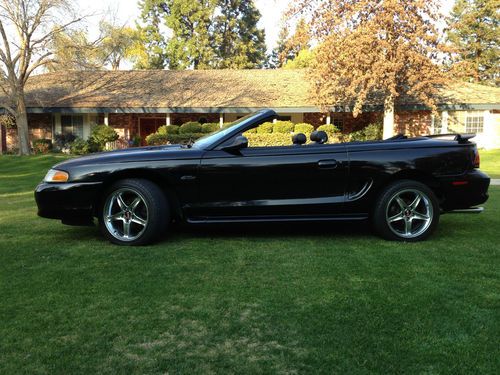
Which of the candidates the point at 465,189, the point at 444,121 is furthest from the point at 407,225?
the point at 444,121

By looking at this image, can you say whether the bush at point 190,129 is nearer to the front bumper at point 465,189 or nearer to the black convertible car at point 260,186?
the black convertible car at point 260,186

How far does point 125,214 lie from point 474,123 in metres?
25.5

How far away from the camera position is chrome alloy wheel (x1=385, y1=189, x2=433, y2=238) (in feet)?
15.3

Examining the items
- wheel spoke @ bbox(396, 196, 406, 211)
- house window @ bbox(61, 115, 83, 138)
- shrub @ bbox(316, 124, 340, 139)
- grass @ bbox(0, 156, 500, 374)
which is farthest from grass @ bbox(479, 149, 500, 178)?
house window @ bbox(61, 115, 83, 138)

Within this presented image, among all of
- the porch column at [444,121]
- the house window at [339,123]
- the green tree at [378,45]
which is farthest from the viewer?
the house window at [339,123]

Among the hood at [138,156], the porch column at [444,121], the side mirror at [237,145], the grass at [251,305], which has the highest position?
the porch column at [444,121]

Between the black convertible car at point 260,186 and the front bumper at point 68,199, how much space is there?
10 millimetres

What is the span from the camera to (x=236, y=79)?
97.5ft

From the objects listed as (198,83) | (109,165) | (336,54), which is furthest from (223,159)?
(198,83)

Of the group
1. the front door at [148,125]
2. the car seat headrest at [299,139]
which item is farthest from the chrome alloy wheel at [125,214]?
the front door at [148,125]

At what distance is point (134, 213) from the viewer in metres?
4.59

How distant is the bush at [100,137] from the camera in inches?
953

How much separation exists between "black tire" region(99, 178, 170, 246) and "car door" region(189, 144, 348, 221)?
13.9 inches

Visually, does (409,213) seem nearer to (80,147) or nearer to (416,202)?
(416,202)
